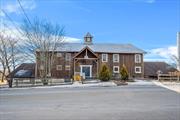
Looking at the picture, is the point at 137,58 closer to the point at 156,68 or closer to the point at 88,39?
the point at 88,39

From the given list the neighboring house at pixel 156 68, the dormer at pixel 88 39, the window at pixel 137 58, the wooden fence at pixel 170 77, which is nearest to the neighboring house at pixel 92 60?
the window at pixel 137 58

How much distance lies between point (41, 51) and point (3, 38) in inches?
322

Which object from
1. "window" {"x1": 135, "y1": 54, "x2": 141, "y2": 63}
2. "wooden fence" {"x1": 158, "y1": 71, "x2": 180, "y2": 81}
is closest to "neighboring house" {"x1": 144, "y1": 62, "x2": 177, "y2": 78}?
"window" {"x1": 135, "y1": 54, "x2": 141, "y2": 63}

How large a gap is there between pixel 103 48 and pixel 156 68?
1490 centimetres

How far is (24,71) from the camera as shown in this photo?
58.3 meters

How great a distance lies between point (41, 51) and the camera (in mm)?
49375

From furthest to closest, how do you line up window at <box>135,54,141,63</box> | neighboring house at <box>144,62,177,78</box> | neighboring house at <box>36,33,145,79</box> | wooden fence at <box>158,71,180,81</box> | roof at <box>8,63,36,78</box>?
1. neighboring house at <box>144,62,177,78</box>
2. roof at <box>8,63,36,78</box>
3. window at <box>135,54,141,63</box>
4. neighboring house at <box>36,33,145,79</box>
5. wooden fence at <box>158,71,180,81</box>

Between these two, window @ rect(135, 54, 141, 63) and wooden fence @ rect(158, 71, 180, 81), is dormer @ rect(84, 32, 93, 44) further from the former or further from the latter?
wooden fence @ rect(158, 71, 180, 81)

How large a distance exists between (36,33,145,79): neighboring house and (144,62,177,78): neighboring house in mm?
6987

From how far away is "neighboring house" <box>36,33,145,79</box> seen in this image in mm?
53584

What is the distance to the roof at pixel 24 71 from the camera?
56.7m

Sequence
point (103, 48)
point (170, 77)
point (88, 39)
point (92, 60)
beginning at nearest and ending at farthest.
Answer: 1. point (170, 77)
2. point (92, 60)
3. point (103, 48)
4. point (88, 39)

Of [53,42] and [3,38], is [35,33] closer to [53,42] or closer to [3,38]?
[53,42]

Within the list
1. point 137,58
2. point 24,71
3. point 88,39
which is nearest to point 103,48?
point 88,39
